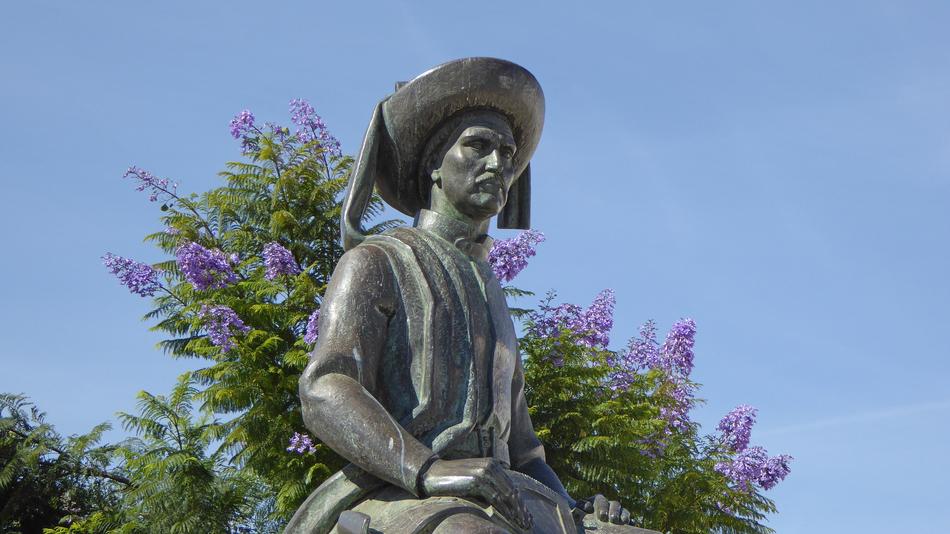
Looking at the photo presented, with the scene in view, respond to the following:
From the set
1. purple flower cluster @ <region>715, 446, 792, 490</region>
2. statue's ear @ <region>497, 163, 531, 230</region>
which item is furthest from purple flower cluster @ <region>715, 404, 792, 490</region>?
statue's ear @ <region>497, 163, 531, 230</region>

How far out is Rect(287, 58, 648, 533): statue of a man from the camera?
4.43 metres

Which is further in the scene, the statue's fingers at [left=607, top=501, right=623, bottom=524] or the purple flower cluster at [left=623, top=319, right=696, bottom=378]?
the purple flower cluster at [left=623, top=319, right=696, bottom=378]

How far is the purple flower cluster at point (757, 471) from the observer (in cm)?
1291

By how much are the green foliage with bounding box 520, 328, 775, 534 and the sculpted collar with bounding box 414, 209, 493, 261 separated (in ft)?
23.9

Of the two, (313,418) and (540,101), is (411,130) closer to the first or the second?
(540,101)

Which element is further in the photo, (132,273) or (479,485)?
(132,273)

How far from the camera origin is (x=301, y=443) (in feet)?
38.4

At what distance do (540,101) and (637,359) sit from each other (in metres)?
8.75

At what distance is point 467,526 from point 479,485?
0.19m

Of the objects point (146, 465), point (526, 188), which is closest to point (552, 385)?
point (146, 465)

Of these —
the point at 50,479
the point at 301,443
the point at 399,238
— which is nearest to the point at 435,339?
the point at 399,238

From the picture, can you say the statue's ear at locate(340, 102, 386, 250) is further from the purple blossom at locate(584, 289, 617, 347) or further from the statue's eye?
the purple blossom at locate(584, 289, 617, 347)

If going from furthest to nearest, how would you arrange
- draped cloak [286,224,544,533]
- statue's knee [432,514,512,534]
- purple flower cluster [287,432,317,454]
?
1. purple flower cluster [287,432,317,454]
2. draped cloak [286,224,544,533]
3. statue's knee [432,514,512,534]

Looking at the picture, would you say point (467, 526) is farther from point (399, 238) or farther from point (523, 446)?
point (399, 238)
